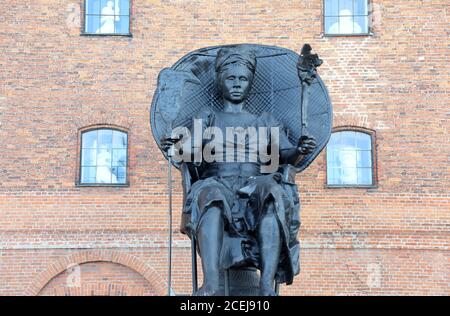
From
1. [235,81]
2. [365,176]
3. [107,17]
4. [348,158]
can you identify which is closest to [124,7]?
[107,17]

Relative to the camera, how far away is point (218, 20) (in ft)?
50.5

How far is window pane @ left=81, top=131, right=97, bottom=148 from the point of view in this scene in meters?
15.2

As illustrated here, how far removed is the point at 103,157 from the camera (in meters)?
15.2

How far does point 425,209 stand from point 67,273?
6.31 m

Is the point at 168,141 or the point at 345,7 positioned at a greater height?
the point at 345,7

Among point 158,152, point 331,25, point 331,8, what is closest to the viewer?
point 158,152

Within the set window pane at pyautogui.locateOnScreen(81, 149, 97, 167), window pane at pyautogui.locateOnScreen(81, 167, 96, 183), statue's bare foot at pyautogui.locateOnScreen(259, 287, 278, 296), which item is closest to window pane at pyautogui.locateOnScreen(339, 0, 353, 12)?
window pane at pyautogui.locateOnScreen(81, 149, 97, 167)

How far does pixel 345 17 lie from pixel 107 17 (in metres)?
4.44

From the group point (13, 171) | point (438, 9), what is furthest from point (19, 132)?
point (438, 9)

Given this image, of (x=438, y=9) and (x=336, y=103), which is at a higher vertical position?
(x=438, y=9)

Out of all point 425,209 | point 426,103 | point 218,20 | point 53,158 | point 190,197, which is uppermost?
point 218,20

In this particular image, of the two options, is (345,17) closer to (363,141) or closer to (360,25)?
(360,25)

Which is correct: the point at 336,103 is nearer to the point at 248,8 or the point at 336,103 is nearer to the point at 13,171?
the point at 248,8

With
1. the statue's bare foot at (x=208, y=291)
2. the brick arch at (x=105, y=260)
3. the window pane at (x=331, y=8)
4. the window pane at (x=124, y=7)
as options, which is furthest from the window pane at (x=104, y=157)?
the statue's bare foot at (x=208, y=291)
